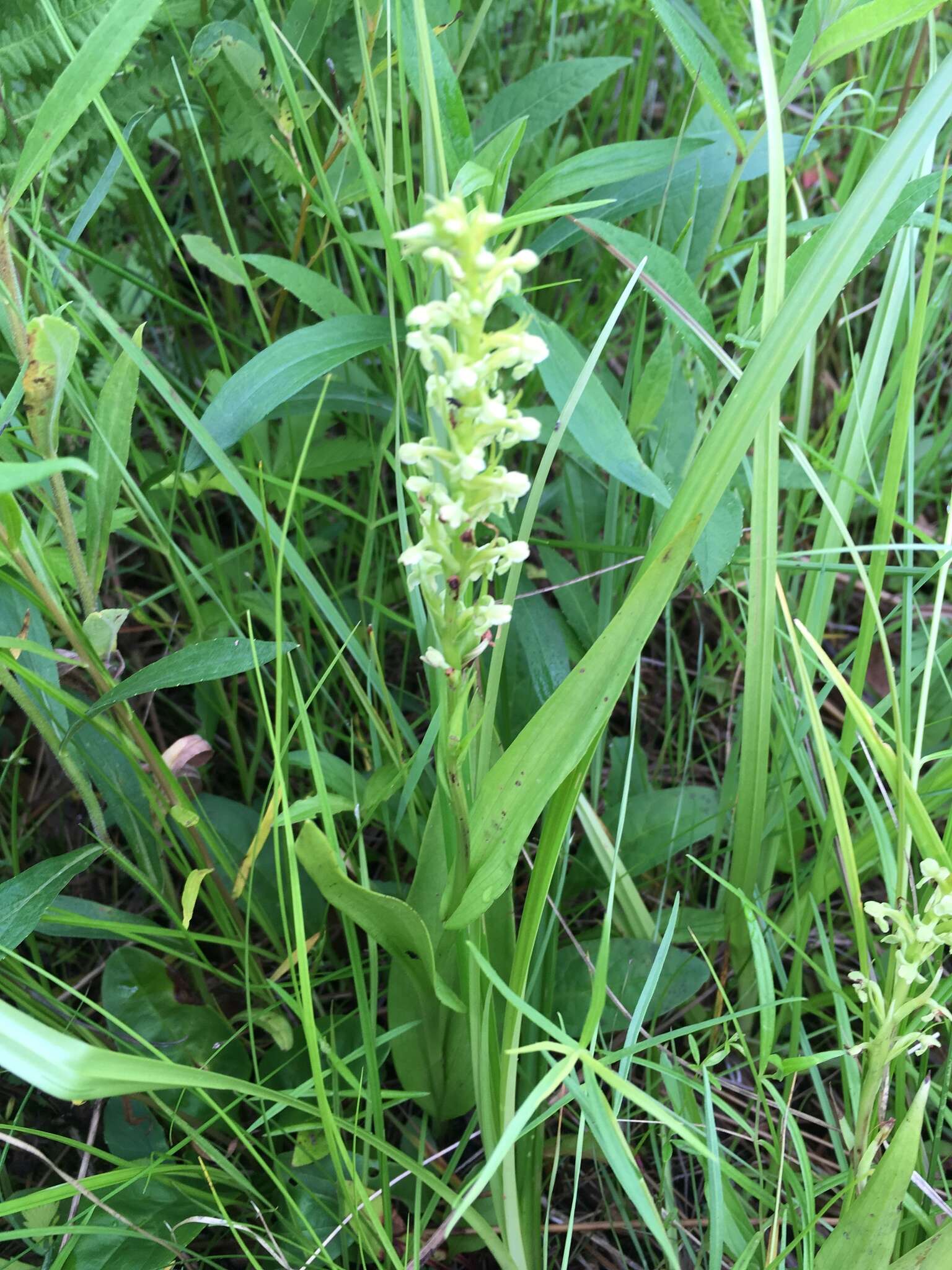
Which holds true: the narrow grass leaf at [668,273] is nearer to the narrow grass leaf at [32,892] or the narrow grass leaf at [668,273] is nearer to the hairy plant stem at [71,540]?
the hairy plant stem at [71,540]

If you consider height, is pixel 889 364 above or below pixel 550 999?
above

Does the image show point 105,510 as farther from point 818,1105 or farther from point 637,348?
point 818,1105

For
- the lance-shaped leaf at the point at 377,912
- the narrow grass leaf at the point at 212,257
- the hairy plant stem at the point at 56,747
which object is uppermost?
the narrow grass leaf at the point at 212,257

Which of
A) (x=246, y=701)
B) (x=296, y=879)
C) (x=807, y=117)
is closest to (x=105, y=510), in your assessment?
(x=296, y=879)

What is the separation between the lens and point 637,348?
133cm

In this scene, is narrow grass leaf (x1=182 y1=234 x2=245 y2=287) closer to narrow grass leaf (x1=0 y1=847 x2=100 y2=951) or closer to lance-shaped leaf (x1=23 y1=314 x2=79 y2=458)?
lance-shaped leaf (x1=23 y1=314 x2=79 y2=458)

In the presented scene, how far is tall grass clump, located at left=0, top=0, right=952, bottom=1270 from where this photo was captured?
2.76ft

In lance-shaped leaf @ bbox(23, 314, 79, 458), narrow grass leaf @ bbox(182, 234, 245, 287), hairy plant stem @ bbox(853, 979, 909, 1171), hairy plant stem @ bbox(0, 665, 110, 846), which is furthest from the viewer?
narrow grass leaf @ bbox(182, 234, 245, 287)

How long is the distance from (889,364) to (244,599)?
4.66 feet

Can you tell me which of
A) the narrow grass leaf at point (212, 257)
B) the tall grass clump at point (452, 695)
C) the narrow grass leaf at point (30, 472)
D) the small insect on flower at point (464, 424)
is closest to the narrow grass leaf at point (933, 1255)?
the tall grass clump at point (452, 695)

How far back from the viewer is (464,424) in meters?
0.67

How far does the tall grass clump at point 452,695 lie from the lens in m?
0.84

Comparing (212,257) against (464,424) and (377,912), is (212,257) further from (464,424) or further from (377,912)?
(377,912)

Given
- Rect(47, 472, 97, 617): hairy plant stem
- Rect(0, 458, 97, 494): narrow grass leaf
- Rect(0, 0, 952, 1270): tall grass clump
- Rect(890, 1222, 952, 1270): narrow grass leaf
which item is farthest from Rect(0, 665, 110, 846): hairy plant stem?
Rect(890, 1222, 952, 1270): narrow grass leaf
